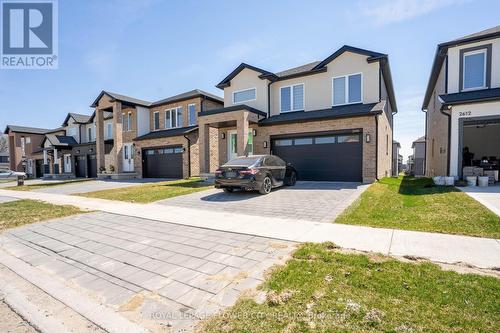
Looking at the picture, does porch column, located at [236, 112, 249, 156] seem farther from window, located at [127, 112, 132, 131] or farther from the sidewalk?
window, located at [127, 112, 132, 131]

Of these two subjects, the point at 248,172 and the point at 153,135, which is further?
the point at 153,135

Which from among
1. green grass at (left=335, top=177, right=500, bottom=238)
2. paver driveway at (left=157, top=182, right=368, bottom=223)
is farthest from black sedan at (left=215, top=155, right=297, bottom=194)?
green grass at (left=335, top=177, right=500, bottom=238)

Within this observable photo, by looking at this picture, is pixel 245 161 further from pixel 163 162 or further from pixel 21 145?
pixel 21 145

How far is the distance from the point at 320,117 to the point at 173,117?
13809 mm

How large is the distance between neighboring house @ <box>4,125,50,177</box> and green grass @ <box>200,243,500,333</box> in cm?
4700

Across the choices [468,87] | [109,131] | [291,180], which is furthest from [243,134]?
[109,131]

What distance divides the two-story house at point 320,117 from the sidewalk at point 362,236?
8.20 metres

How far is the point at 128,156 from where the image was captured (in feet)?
77.6

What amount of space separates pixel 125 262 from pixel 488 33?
1770cm

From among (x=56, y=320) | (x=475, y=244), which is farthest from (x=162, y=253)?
(x=475, y=244)

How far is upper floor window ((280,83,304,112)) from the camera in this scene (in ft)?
53.2

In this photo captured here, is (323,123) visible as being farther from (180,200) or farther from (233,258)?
(233,258)

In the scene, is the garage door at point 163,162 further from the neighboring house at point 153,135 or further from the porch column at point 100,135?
the porch column at point 100,135

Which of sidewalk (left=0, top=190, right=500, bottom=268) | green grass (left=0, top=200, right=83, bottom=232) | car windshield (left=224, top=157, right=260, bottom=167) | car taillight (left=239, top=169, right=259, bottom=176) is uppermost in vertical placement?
car windshield (left=224, top=157, right=260, bottom=167)
